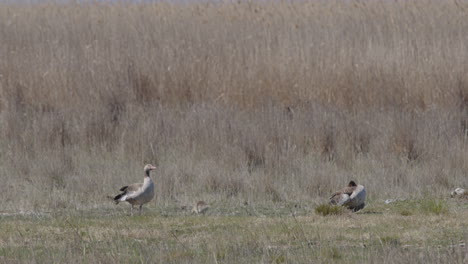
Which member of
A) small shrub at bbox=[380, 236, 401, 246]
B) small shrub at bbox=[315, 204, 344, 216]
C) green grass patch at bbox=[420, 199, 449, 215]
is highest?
small shrub at bbox=[380, 236, 401, 246]

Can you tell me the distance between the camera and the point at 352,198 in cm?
1039

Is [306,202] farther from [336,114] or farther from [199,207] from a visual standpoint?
[336,114]

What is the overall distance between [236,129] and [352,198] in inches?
208

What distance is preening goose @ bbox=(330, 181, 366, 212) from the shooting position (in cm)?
1041

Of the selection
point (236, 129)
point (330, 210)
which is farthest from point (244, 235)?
point (236, 129)

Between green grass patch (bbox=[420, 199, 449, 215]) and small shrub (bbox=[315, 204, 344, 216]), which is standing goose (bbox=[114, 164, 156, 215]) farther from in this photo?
green grass patch (bbox=[420, 199, 449, 215])

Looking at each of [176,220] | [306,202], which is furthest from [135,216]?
[306,202]

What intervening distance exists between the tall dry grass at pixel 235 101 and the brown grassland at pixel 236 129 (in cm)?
4

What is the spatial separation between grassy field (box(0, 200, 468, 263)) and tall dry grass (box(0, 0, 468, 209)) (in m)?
1.41

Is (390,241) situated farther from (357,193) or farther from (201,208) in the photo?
(201,208)

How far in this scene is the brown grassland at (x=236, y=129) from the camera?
29.8ft

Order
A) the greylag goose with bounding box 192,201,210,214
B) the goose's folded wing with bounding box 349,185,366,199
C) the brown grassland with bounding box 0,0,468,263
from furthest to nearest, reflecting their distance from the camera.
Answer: the greylag goose with bounding box 192,201,210,214 → the goose's folded wing with bounding box 349,185,366,199 → the brown grassland with bounding box 0,0,468,263

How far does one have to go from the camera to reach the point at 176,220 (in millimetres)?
10305

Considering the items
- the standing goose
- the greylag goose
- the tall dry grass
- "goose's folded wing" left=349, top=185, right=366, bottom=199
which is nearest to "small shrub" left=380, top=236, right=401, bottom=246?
"goose's folded wing" left=349, top=185, right=366, bottom=199
